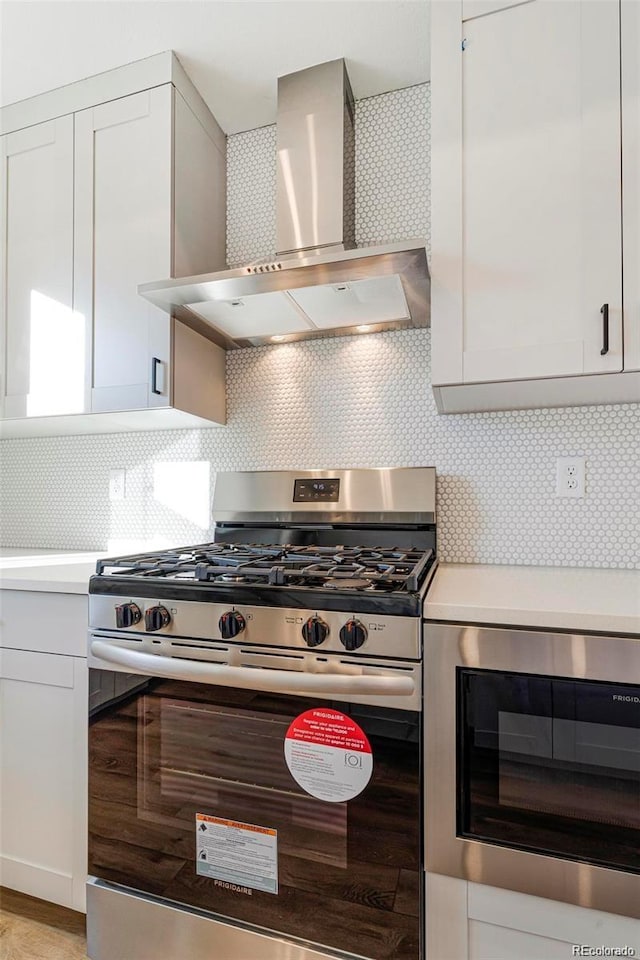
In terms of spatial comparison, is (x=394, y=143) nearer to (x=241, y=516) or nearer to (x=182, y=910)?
(x=241, y=516)

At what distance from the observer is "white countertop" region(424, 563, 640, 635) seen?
0.97 metres

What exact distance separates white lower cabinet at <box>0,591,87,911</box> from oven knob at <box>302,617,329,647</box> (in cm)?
68

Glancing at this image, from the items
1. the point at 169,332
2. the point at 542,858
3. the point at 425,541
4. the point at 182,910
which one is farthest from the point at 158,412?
the point at 542,858

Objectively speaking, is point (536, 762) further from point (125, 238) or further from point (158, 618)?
point (125, 238)

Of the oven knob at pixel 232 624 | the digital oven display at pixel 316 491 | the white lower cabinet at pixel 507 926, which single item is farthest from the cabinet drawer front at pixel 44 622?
the white lower cabinet at pixel 507 926

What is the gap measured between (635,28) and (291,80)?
3.34 feet

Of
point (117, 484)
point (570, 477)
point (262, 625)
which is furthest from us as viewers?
point (117, 484)

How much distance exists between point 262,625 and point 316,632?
0.13m

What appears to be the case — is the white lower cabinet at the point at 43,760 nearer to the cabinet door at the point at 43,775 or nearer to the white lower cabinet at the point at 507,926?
the cabinet door at the point at 43,775

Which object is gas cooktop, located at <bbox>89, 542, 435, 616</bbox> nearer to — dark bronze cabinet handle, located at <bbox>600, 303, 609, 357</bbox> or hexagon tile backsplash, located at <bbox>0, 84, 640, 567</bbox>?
hexagon tile backsplash, located at <bbox>0, 84, 640, 567</bbox>

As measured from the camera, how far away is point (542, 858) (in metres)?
0.99

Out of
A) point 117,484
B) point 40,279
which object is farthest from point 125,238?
point 117,484

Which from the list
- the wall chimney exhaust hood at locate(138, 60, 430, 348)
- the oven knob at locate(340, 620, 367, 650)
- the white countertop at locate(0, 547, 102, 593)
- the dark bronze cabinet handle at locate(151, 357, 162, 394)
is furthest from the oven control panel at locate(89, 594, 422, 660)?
the wall chimney exhaust hood at locate(138, 60, 430, 348)

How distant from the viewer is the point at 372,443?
5.91 feet
